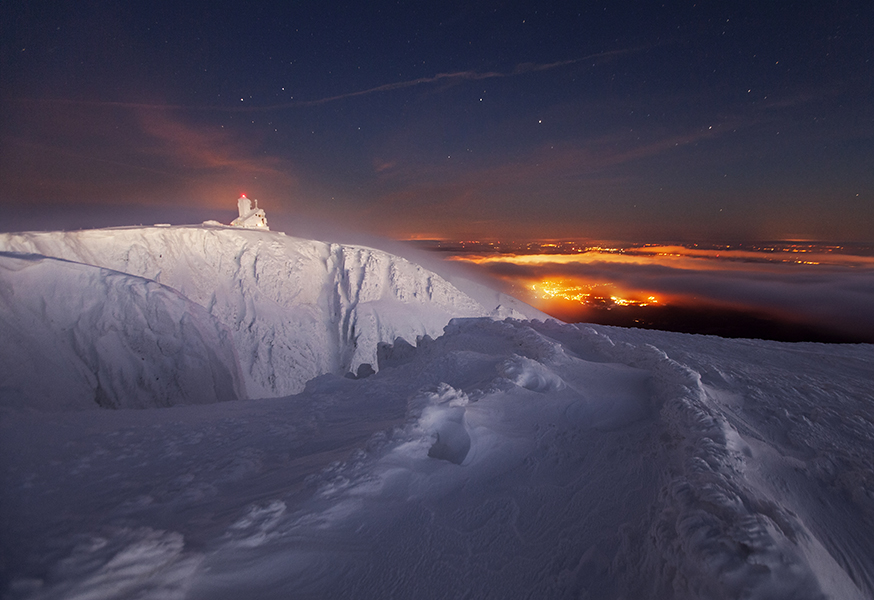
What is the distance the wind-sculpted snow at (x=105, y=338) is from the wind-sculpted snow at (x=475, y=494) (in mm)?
5512

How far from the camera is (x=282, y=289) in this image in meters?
27.9

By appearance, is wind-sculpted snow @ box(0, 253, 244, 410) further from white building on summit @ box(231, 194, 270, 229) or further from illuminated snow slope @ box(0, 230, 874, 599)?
white building on summit @ box(231, 194, 270, 229)

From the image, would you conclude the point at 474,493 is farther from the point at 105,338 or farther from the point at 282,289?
the point at 282,289

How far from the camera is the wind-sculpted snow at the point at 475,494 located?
2229 mm

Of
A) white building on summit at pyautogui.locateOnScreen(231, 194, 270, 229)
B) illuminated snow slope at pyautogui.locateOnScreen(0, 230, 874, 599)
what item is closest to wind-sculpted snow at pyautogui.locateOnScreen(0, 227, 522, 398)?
white building on summit at pyautogui.locateOnScreen(231, 194, 270, 229)

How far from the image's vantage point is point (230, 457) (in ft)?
13.7

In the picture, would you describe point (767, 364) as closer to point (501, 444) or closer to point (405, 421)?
point (501, 444)

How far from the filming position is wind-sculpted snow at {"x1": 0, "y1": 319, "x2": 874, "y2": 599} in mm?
2229

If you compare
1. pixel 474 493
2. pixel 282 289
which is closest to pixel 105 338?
pixel 474 493

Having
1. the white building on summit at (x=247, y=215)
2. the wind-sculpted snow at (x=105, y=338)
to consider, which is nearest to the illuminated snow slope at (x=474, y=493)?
the wind-sculpted snow at (x=105, y=338)

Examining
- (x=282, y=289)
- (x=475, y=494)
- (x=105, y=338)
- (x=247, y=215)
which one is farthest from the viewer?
(x=247, y=215)

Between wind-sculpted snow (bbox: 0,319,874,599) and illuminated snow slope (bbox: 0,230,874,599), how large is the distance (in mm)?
17

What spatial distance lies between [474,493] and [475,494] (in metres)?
0.02

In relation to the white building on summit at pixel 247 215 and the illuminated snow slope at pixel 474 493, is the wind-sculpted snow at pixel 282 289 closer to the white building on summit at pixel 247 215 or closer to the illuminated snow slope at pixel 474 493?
the white building on summit at pixel 247 215
